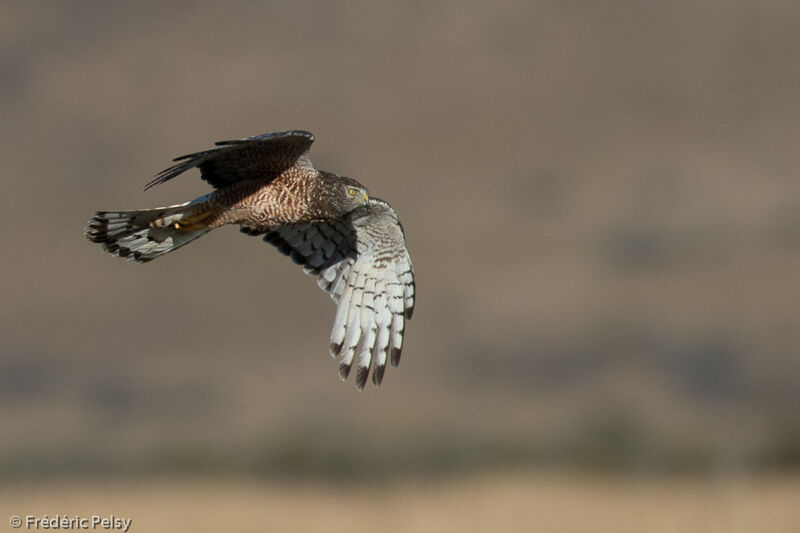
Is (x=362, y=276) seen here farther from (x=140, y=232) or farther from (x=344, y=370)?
(x=140, y=232)

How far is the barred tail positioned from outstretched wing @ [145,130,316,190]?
14.6 inches

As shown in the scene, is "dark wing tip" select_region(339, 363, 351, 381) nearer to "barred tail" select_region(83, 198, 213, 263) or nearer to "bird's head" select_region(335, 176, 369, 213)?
"bird's head" select_region(335, 176, 369, 213)

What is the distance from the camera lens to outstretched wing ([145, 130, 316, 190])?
10.5 meters

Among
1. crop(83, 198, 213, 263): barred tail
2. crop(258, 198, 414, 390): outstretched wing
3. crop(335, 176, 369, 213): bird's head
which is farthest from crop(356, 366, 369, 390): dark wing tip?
crop(83, 198, 213, 263): barred tail

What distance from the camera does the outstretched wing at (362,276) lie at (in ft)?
38.2

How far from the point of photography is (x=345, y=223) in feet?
38.9

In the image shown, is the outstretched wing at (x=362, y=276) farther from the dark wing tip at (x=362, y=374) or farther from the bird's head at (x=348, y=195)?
the bird's head at (x=348, y=195)

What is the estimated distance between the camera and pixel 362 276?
38.8 ft

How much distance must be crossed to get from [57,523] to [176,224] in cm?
221

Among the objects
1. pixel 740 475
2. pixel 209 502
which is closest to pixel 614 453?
pixel 740 475

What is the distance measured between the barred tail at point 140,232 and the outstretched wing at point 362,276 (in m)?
1.04

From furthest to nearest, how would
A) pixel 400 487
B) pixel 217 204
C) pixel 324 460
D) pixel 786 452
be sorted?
pixel 324 460, pixel 786 452, pixel 400 487, pixel 217 204

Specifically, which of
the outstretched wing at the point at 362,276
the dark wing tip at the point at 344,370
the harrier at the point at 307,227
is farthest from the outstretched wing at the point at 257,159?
the dark wing tip at the point at 344,370

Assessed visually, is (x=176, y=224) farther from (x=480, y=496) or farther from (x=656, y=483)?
(x=656, y=483)
